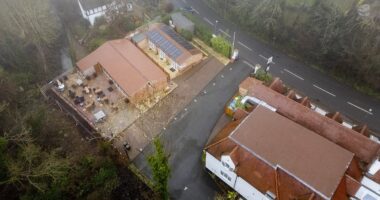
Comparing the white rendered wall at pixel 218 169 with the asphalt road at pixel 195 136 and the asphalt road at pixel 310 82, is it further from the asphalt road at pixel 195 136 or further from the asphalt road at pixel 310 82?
the asphalt road at pixel 310 82

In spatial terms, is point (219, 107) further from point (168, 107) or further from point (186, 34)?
point (186, 34)

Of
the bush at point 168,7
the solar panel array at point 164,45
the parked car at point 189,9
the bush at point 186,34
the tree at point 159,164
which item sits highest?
the parked car at point 189,9

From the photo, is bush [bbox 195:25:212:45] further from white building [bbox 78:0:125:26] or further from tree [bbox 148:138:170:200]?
tree [bbox 148:138:170:200]

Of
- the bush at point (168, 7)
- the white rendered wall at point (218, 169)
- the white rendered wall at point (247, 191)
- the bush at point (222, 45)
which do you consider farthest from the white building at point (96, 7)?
the white rendered wall at point (247, 191)

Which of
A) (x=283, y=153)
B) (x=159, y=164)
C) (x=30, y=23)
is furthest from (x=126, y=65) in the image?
(x=283, y=153)

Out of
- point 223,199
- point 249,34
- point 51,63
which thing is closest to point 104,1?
point 51,63

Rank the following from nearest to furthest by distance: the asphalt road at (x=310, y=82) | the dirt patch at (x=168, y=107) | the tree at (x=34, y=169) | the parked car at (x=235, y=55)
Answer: the tree at (x=34, y=169)
the dirt patch at (x=168, y=107)
the asphalt road at (x=310, y=82)
the parked car at (x=235, y=55)

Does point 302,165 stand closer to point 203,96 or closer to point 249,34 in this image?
point 203,96
